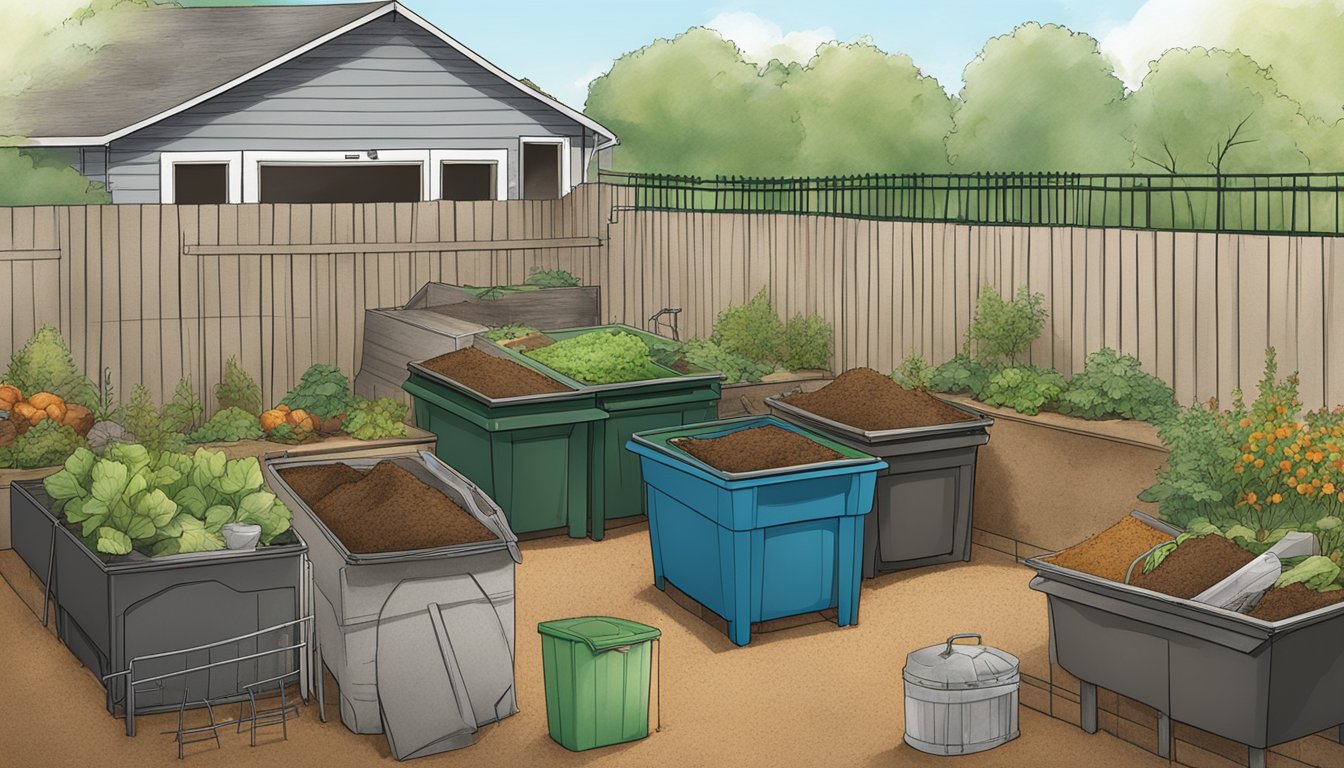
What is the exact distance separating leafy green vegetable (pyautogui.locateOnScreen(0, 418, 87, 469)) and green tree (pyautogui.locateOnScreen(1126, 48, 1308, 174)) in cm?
3111

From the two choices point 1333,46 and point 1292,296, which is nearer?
point 1292,296

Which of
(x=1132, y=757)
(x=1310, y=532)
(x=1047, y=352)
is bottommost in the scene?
(x=1132, y=757)

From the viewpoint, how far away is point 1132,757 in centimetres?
688

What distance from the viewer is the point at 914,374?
433 inches

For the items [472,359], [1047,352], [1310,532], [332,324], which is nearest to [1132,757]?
[1310,532]

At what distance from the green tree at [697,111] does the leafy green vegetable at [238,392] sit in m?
34.5

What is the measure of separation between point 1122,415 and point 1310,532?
2.67 meters

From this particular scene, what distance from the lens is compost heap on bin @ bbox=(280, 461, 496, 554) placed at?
7.09 metres

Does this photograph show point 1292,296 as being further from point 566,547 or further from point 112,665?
point 112,665

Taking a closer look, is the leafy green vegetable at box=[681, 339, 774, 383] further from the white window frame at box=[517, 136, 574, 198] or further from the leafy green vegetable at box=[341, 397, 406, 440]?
the white window frame at box=[517, 136, 574, 198]

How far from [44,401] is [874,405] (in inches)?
231

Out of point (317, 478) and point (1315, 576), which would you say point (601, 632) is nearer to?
point (317, 478)

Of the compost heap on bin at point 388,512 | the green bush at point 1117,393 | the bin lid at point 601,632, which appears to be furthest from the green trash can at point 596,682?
the green bush at point 1117,393

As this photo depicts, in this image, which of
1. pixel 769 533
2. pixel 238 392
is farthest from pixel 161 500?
pixel 238 392
